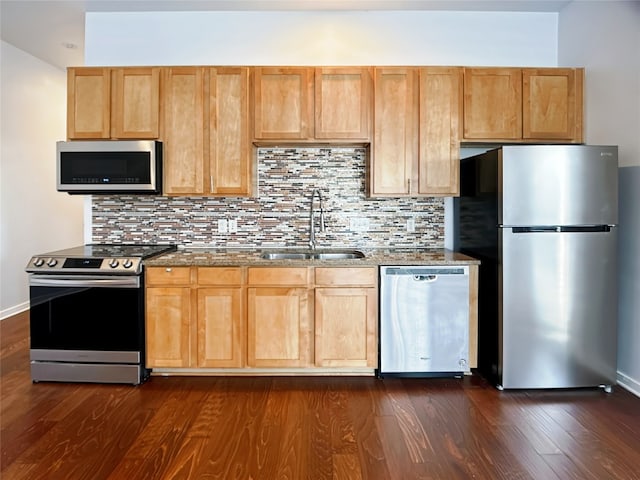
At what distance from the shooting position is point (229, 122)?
3.21 metres

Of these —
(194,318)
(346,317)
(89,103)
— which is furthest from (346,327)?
(89,103)

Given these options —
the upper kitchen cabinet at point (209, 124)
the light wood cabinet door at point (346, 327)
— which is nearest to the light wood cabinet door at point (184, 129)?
the upper kitchen cabinet at point (209, 124)

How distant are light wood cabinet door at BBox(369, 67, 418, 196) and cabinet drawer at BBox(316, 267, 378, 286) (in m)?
0.63

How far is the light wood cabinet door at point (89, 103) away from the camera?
3.24 metres

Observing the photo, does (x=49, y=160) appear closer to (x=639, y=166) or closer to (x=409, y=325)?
(x=409, y=325)

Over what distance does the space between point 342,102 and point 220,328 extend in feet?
5.98

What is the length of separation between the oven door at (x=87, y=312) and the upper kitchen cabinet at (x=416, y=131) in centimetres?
186

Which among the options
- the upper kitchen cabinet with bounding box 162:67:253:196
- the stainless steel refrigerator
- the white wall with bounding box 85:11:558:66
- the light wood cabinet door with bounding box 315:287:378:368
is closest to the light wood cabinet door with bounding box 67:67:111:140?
the white wall with bounding box 85:11:558:66

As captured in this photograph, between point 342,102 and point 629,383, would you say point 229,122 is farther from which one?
point 629,383

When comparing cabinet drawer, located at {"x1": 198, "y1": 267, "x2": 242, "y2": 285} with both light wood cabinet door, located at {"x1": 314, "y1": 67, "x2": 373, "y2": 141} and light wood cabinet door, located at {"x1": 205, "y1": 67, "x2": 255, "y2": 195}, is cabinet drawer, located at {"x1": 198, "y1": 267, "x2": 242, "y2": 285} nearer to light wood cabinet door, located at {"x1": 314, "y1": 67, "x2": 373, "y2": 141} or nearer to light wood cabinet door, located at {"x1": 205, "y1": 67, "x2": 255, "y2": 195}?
light wood cabinet door, located at {"x1": 205, "y1": 67, "x2": 255, "y2": 195}

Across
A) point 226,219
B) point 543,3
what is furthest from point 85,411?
point 543,3

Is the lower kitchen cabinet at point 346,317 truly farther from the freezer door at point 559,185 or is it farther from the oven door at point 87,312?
the oven door at point 87,312

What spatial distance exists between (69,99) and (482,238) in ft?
10.4

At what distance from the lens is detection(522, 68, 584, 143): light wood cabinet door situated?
3232 millimetres
